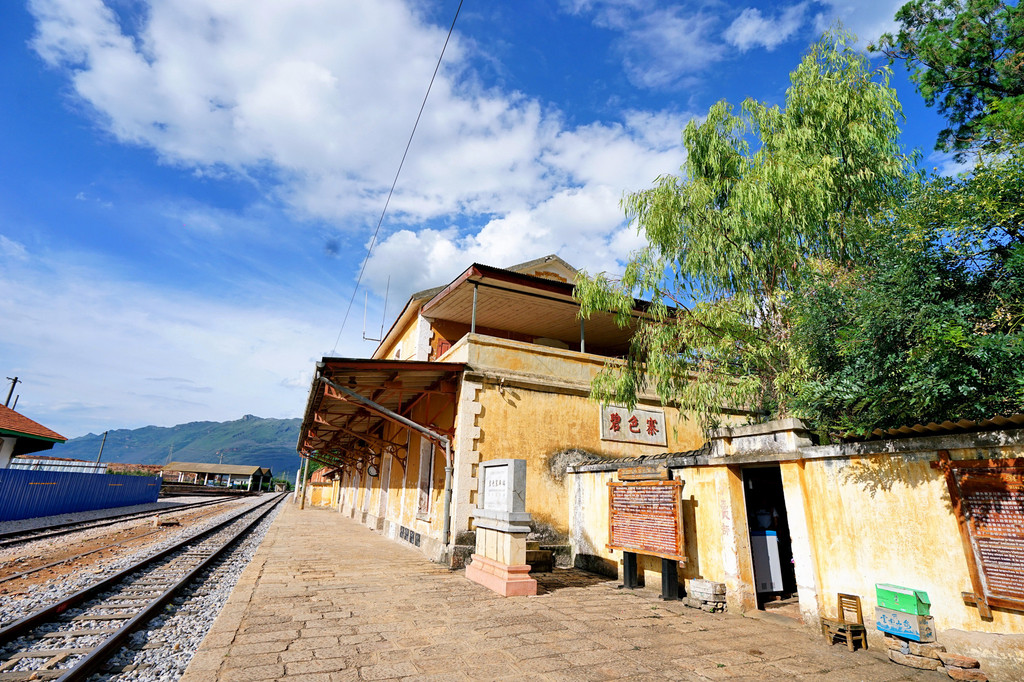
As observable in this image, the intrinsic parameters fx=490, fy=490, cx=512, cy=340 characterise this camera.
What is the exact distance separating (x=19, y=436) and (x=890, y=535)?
34976 millimetres

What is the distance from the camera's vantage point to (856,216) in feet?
25.8

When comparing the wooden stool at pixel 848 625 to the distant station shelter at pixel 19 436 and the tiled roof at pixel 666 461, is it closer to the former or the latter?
the tiled roof at pixel 666 461

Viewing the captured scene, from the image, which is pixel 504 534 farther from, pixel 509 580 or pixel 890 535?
pixel 890 535

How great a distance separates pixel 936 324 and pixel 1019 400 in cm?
90

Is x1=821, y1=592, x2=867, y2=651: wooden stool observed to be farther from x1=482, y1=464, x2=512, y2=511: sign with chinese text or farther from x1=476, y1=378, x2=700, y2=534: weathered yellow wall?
x1=476, y1=378, x2=700, y2=534: weathered yellow wall

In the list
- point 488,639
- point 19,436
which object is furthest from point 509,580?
point 19,436

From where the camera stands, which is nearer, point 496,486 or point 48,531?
point 496,486

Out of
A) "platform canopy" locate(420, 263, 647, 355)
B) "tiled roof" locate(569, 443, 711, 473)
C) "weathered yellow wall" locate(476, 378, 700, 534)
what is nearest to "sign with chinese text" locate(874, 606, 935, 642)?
"tiled roof" locate(569, 443, 711, 473)

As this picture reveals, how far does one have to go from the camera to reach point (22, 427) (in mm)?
25516

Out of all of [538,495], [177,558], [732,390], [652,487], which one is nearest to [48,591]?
[177,558]

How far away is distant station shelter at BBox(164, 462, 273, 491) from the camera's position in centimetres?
7456

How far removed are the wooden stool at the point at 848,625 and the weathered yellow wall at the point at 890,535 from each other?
4.0 inches

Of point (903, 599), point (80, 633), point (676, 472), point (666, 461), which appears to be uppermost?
point (666, 461)

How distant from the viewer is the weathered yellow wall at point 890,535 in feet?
14.5
